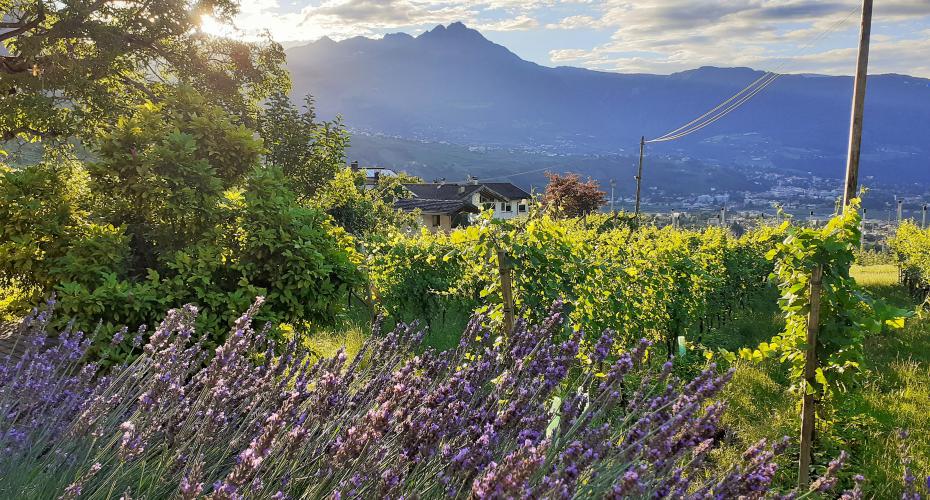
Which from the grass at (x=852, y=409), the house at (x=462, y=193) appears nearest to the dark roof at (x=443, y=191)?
the house at (x=462, y=193)

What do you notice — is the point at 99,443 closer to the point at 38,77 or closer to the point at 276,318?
the point at 276,318

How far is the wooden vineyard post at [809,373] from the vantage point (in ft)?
12.5

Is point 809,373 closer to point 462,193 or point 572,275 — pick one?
point 572,275

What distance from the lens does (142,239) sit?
5152mm

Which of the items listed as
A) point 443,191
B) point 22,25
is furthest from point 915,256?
point 443,191

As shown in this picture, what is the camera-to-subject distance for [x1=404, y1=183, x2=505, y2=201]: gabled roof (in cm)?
5700

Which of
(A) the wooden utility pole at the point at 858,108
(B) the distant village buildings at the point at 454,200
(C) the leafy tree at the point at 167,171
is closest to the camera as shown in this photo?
(C) the leafy tree at the point at 167,171

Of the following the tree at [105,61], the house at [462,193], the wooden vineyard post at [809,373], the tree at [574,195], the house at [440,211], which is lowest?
the house at [440,211]

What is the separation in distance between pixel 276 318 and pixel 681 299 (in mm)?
5754

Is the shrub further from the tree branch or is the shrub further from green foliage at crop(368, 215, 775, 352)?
the tree branch

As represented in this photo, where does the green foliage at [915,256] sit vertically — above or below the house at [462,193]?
above

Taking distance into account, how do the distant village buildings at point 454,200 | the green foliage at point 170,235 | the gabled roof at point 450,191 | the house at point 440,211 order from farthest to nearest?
the gabled roof at point 450,191 → the distant village buildings at point 454,200 → the house at point 440,211 → the green foliage at point 170,235

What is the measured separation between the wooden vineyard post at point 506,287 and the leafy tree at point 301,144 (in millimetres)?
5472

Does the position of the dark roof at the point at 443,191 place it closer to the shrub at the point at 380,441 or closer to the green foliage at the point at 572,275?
the green foliage at the point at 572,275
